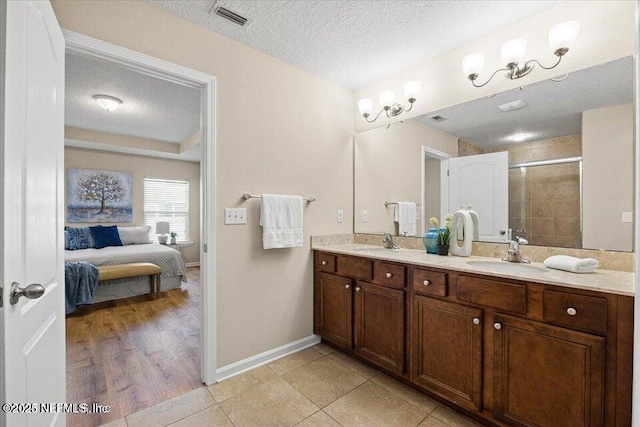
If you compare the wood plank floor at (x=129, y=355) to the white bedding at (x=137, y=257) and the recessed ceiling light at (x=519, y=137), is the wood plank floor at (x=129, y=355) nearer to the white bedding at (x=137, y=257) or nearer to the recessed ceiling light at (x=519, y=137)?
the white bedding at (x=137, y=257)

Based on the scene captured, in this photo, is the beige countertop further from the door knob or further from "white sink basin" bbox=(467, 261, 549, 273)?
the door knob

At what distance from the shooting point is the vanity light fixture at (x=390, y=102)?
2.31 m

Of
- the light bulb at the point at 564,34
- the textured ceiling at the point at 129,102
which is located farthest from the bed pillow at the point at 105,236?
the light bulb at the point at 564,34

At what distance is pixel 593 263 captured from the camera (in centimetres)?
143

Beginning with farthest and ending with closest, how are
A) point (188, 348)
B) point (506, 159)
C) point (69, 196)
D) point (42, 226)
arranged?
1. point (69, 196)
2. point (188, 348)
3. point (506, 159)
4. point (42, 226)

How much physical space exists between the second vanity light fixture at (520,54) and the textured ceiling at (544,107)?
0.39 feet

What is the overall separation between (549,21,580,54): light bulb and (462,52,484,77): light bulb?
0.38 metres

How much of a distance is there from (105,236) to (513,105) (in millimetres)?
5838

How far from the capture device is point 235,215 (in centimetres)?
210

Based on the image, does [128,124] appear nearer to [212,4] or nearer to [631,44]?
[212,4]

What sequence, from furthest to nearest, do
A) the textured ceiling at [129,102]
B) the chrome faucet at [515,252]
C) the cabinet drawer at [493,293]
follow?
the textured ceiling at [129,102]
the chrome faucet at [515,252]
the cabinet drawer at [493,293]

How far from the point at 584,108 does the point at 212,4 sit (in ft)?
7.52

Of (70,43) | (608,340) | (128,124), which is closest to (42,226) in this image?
(70,43)


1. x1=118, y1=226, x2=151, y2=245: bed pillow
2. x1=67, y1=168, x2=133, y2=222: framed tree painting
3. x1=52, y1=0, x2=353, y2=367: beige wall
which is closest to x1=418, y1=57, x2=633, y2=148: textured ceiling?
x1=52, y1=0, x2=353, y2=367: beige wall
